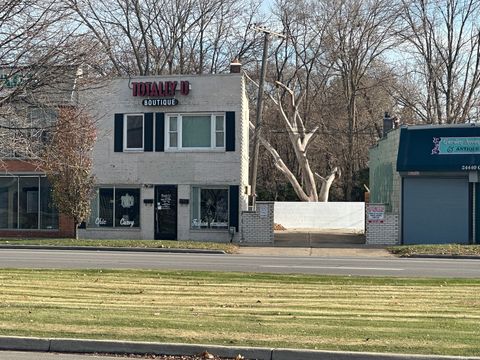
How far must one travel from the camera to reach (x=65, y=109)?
45.1ft

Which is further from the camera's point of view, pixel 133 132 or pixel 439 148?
pixel 133 132

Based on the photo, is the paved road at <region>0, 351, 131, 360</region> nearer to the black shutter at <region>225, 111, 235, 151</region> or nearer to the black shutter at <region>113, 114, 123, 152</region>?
the black shutter at <region>225, 111, 235, 151</region>

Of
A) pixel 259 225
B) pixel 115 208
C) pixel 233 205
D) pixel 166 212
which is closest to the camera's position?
pixel 259 225

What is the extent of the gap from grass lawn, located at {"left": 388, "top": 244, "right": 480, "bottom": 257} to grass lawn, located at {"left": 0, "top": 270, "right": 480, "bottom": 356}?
972 centimetres

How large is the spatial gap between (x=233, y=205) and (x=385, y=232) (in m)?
6.52

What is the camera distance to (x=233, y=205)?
29.9m

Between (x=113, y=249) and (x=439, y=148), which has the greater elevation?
(x=439, y=148)

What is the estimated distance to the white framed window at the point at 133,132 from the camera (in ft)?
101

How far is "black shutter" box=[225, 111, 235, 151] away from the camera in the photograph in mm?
29938

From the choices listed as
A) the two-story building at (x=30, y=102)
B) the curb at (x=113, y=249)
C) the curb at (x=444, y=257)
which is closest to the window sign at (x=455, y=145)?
the curb at (x=444, y=257)

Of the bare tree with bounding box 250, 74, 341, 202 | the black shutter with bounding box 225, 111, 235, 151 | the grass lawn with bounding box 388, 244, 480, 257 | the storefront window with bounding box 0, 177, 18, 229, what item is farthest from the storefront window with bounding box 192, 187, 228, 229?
the bare tree with bounding box 250, 74, 341, 202

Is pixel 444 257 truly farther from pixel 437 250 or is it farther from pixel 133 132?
pixel 133 132

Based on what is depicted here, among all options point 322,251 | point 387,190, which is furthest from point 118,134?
point 387,190

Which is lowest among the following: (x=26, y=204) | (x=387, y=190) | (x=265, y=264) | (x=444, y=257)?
(x=444, y=257)
